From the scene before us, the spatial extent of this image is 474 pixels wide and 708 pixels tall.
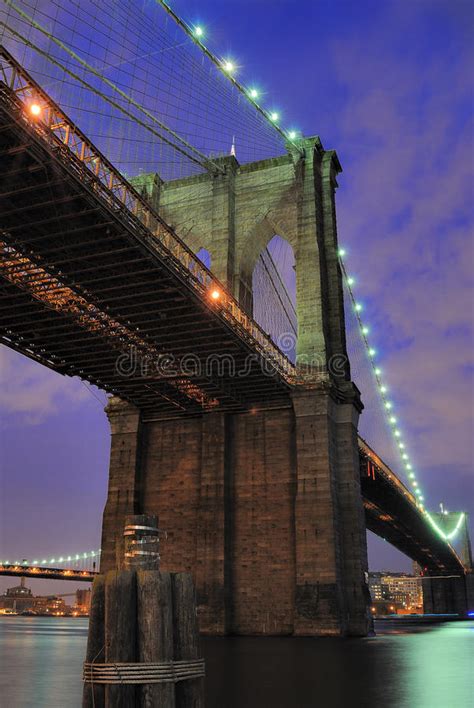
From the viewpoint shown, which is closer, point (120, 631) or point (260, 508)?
point (120, 631)

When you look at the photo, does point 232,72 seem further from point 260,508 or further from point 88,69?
point 260,508

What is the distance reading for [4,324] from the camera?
29.3 meters

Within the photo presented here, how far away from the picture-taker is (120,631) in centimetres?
541

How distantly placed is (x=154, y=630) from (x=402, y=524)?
81607mm

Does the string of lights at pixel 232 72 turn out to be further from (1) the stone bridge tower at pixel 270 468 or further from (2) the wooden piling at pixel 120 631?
(2) the wooden piling at pixel 120 631

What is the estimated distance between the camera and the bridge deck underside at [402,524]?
6091 cm

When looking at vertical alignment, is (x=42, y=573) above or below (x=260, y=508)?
below

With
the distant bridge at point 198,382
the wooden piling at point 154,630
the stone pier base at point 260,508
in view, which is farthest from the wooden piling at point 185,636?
the stone pier base at point 260,508

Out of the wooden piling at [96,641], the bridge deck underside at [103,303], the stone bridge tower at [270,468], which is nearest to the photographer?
the wooden piling at [96,641]

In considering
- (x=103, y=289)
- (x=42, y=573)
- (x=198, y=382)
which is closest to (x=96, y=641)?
(x=103, y=289)

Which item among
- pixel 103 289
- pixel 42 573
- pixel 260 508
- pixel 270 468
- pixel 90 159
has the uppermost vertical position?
pixel 90 159

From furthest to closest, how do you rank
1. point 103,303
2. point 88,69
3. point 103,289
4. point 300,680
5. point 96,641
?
point 88,69
point 103,303
point 103,289
point 300,680
point 96,641

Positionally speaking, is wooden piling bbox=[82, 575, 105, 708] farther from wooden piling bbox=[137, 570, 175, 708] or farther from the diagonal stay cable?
the diagonal stay cable

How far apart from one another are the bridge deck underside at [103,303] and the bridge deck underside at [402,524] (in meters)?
15.9
